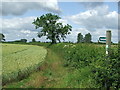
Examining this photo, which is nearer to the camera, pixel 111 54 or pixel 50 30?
pixel 111 54

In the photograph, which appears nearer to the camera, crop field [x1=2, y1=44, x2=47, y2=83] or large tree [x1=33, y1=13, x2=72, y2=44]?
crop field [x1=2, y1=44, x2=47, y2=83]

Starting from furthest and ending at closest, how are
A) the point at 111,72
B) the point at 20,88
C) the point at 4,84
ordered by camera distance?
1. the point at 4,84
2. the point at 20,88
3. the point at 111,72

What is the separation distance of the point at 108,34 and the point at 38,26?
250 ft

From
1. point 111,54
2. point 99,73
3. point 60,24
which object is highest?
point 60,24

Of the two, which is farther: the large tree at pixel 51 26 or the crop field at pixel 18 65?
the large tree at pixel 51 26

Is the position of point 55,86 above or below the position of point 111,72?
below

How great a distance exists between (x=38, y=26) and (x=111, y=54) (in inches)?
3006

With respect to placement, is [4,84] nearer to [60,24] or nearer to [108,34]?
[108,34]

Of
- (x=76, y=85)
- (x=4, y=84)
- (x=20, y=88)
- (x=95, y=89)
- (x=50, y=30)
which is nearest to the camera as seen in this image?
(x=95, y=89)

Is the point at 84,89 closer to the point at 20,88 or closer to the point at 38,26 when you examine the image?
the point at 20,88

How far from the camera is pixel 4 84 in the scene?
34.3 feet

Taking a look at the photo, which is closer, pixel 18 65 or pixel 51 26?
pixel 18 65

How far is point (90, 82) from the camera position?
313 inches

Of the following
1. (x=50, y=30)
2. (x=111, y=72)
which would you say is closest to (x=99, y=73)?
(x=111, y=72)
